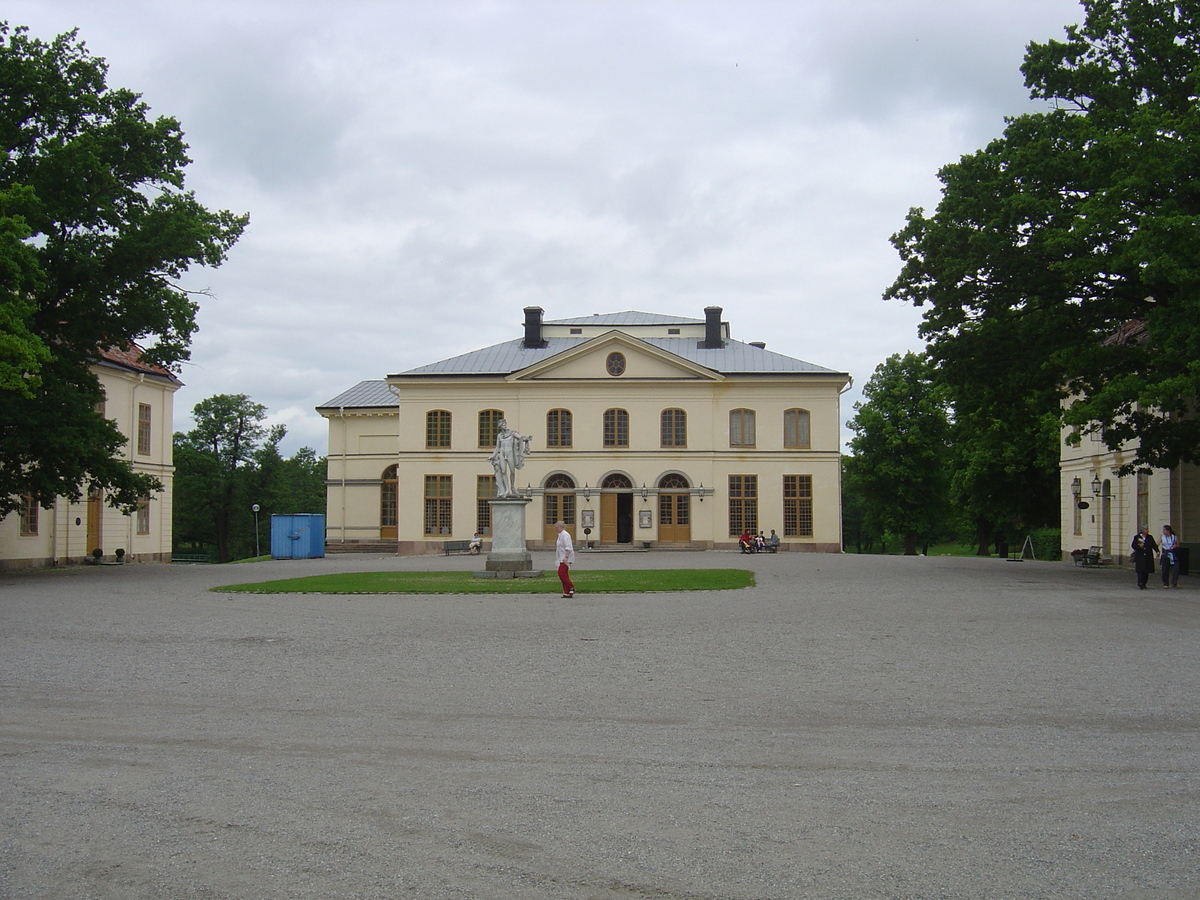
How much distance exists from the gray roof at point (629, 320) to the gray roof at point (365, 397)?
10.3m

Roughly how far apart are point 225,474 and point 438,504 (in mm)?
21475

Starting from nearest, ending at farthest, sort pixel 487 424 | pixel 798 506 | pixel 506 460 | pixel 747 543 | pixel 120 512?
pixel 506 460, pixel 120 512, pixel 747 543, pixel 798 506, pixel 487 424

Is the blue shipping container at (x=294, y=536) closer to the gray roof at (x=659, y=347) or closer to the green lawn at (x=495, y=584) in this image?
the gray roof at (x=659, y=347)

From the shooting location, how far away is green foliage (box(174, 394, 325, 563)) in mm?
66188

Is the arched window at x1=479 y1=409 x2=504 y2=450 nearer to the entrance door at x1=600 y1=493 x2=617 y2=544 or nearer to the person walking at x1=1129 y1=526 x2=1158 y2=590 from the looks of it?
the entrance door at x1=600 y1=493 x2=617 y2=544

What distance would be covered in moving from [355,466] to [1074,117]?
4246 cm

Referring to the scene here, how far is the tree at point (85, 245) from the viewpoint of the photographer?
26188 millimetres

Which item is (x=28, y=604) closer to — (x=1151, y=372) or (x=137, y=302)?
(x=137, y=302)

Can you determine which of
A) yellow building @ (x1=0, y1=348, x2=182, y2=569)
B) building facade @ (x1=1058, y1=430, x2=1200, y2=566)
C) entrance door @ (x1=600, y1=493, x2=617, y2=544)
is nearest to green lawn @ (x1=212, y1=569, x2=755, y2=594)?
building facade @ (x1=1058, y1=430, x2=1200, y2=566)

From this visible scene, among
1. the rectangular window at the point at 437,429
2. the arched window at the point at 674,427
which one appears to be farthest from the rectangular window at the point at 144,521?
the arched window at the point at 674,427

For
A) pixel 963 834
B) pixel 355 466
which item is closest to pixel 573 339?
pixel 355 466

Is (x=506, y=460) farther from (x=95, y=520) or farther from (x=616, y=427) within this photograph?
(x=616, y=427)

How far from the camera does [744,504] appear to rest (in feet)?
167

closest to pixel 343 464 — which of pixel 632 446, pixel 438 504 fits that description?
pixel 438 504
